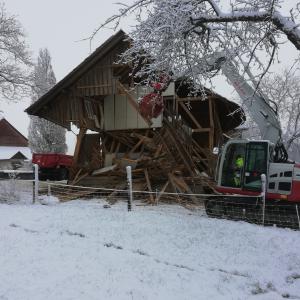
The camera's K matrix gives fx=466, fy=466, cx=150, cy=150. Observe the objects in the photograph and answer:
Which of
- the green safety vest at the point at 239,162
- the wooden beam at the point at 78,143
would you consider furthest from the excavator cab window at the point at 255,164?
the wooden beam at the point at 78,143

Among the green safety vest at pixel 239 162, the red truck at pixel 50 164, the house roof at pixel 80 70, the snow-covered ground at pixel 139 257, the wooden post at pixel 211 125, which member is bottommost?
the snow-covered ground at pixel 139 257

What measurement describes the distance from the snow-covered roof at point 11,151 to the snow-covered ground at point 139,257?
42552mm

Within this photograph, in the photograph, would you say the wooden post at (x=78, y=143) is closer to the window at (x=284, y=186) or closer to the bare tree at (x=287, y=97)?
the window at (x=284, y=186)

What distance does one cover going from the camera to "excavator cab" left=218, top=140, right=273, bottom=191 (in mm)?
14109

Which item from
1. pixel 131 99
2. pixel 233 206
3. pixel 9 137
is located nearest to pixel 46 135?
pixel 9 137

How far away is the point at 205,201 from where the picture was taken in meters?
15.2

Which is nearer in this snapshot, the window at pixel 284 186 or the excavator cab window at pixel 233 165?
the window at pixel 284 186

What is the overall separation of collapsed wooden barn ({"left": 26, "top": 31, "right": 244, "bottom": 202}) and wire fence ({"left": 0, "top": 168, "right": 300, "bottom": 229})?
0.70m

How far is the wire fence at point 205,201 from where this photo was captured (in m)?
13.5

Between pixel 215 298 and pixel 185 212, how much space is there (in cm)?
806

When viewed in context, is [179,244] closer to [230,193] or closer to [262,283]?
[262,283]

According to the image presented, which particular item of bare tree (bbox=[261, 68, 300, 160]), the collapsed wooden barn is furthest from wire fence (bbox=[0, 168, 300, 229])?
bare tree (bbox=[261, 68, 300, 160])

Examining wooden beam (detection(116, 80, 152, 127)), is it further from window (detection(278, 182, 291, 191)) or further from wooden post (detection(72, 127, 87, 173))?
window (detection(278, 182, 291, 191))

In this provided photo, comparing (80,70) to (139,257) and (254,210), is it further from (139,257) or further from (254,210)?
(139,257)
